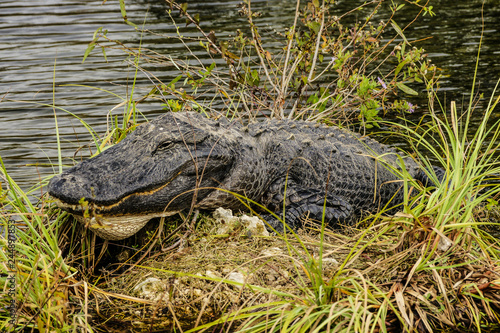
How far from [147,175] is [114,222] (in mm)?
359

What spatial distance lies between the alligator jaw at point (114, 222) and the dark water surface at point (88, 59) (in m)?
1.41

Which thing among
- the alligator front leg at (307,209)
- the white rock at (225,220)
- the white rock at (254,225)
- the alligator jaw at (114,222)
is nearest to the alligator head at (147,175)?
the alligator jaw at (114,222)

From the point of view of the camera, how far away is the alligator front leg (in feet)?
13.9

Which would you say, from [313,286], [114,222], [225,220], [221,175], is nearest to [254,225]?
[225,220]

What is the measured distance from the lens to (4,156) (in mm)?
6445

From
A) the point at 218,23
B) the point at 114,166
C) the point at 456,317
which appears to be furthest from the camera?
the point at 218,23

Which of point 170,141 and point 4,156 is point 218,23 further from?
point 170,141

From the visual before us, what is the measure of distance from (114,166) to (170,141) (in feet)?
1.42

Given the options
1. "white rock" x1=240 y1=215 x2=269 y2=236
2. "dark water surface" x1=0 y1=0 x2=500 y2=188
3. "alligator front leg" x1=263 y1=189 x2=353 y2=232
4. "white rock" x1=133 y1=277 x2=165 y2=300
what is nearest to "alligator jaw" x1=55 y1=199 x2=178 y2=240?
"white rock" x1=133 y1=277 x2=165 y2=300

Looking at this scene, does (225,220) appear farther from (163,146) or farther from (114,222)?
(114,222)

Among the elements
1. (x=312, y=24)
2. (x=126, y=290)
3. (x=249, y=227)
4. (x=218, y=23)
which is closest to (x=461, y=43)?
(x=218, y=23)

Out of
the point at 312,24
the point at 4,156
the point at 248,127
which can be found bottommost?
the point at 4,156

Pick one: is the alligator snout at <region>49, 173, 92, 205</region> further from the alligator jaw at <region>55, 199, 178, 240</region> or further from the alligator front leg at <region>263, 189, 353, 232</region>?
the alligator front leg at <region>263, 189, 353, 232</region>

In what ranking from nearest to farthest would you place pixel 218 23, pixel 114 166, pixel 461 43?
pixel 114 166 → pixel 461 43 → pixel 218 23
